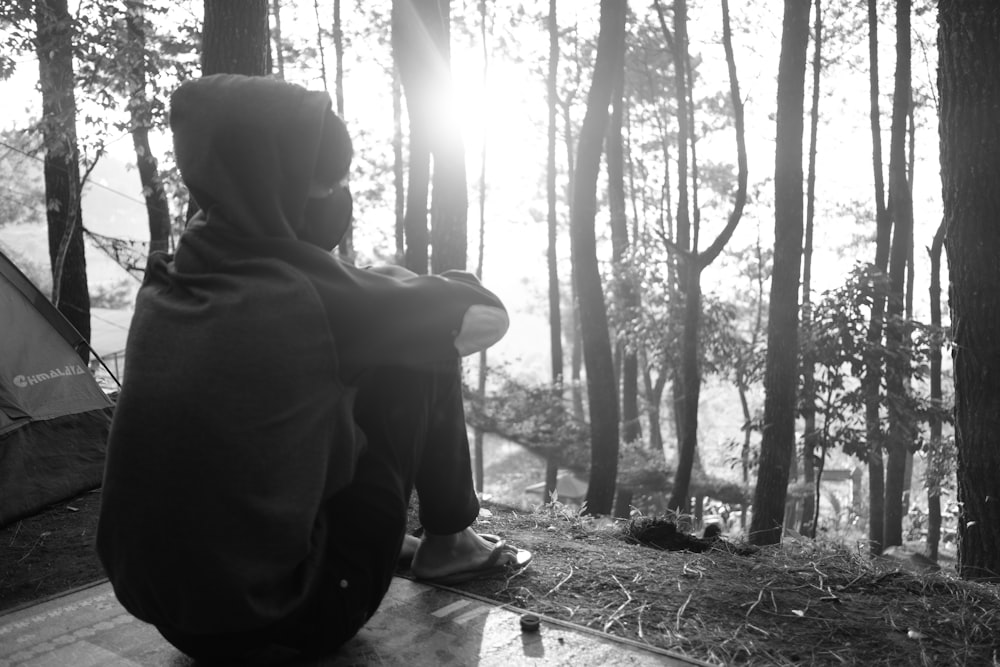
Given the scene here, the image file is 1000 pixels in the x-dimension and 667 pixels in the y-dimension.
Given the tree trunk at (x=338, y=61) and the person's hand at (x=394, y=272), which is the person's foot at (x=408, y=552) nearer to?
the person's hand at (x=394, y=272)

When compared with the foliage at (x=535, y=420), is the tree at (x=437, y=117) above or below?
above

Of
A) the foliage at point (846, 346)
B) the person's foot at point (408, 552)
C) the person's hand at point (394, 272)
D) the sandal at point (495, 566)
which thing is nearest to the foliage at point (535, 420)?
the foliage at point (846, 346)

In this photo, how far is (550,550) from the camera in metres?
3.61

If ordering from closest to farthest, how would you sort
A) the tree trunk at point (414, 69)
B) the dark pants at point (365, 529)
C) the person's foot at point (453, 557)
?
the dark pants at point (365, 529) → the person's foot at point (453, 557) → the tree trunk at point (414, 69)

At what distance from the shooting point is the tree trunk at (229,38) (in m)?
4.95

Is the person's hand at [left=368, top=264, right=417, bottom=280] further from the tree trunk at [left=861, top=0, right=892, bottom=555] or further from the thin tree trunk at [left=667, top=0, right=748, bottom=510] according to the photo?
the thin tree trunk at [left=667, top=0, right=748, bottom=510]

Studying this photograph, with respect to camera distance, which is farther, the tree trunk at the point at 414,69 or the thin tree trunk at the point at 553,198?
the thin tree trunk at the point at 553,198

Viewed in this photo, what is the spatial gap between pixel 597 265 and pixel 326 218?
308 inches

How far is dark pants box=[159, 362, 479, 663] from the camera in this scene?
217 cm

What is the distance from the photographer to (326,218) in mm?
2230

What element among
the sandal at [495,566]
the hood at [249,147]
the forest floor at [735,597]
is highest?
the hood at [249,147]

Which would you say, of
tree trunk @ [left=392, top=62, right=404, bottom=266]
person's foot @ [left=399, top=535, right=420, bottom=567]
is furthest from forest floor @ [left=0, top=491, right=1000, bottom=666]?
tree trunk @ [left=392, top=62, right=404, bottom=266]

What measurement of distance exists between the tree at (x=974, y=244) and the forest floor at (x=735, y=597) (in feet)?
4.51

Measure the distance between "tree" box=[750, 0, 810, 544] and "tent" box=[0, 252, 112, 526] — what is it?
601 cm
